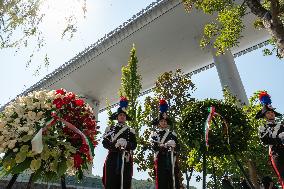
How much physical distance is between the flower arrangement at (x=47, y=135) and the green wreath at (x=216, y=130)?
8.13 feet

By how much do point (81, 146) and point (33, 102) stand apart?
2.87 feet

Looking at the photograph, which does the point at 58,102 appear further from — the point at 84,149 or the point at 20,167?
the point at 20,167

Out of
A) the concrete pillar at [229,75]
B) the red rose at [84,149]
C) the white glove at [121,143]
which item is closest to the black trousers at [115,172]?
the white glove at [121,143]

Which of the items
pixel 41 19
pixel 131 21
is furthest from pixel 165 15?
pixel 41 19

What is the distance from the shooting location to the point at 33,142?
3488 millimetres

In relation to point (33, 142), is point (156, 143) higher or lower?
higher

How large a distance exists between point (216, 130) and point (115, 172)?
229 centimetres

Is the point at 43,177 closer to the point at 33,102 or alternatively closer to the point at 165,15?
the point at 33,102

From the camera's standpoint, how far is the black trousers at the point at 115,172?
5.65 meters

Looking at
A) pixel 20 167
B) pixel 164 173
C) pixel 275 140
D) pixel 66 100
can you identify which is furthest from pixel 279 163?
A: pixel 20 167

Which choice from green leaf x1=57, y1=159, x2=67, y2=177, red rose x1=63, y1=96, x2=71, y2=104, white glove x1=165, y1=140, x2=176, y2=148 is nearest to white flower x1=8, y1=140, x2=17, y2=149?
green leaf x1=57, y1=159, x2=67, y2=177

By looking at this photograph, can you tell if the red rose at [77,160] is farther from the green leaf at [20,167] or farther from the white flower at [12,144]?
the white flower at [12,144]

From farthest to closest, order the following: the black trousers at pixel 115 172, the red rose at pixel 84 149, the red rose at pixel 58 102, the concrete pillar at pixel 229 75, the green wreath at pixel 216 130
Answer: the concrete pillar at pixel 229 75 → the green wreath at pixel 216 130 → the black trousers at pixel 115 172 → the red rose at pixel 58 102 → the red rose at pixel 84 149

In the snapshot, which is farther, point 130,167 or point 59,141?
point 130,167
